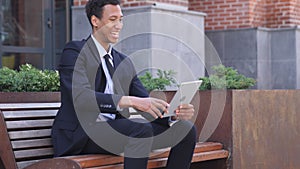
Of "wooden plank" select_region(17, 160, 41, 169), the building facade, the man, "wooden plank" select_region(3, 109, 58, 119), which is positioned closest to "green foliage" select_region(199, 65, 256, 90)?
the building facade

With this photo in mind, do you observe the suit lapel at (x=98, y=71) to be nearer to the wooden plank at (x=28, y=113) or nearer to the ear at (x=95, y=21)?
the ear at (x=95, y=21)

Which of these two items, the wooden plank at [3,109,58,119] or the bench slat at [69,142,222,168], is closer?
the bench slat at [69,142,222,168]

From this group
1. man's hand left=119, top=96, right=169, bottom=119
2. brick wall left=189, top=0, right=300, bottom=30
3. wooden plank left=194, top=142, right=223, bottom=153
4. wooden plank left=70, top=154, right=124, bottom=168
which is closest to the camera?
wooden plank left=70, top=154, right=124, bottom=168

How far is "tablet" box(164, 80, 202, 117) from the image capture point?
4.66 m

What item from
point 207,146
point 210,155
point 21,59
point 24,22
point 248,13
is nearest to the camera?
point 210,155

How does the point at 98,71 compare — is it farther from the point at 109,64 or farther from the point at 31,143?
the point at 31,143

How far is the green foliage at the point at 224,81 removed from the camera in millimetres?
6602

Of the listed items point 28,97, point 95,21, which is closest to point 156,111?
point 95,21

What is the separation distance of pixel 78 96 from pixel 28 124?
50cm

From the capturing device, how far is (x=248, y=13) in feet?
35.4

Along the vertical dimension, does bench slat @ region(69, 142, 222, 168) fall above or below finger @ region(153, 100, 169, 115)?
below

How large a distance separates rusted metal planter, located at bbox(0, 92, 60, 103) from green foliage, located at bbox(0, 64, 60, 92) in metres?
0.43

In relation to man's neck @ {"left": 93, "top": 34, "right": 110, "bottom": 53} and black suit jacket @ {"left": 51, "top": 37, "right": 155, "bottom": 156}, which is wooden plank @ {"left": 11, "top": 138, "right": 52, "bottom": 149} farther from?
man's neck @ {"left": 93, "top": 34, "right": 110, "bottom": 53}

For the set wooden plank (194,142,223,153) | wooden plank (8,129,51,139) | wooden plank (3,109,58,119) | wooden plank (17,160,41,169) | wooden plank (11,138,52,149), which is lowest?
wooden plank (194,142,223,153)
